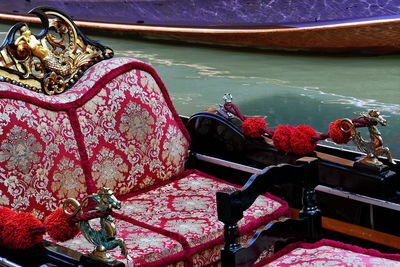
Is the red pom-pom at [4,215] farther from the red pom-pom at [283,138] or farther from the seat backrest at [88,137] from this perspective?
the red pom-pom at [283,138]

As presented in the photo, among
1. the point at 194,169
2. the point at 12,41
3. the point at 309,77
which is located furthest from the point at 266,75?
the point at 12,41

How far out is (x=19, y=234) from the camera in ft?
5.56

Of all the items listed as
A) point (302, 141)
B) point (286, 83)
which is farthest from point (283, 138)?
point (286, 83)

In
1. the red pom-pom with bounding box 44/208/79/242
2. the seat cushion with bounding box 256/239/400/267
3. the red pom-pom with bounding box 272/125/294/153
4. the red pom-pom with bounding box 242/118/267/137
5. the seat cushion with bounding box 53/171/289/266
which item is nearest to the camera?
the red pom-pom with bounding box 44/208/79/242

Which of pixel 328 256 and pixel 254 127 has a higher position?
pixel 254 127

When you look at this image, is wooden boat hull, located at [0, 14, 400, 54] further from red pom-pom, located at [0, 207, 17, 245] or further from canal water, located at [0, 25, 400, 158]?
red pom-pom, located at [0, 207, 17, 245]

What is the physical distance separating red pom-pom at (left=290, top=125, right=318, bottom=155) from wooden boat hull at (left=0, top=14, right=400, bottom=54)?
451cm

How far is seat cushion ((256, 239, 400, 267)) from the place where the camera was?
73.2 inches

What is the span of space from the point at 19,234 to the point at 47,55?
2.82 feet

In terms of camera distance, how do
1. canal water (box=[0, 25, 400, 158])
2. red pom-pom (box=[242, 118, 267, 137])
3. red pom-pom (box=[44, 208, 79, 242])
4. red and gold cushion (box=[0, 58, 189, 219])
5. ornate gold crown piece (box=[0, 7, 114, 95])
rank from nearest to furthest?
red pom-pom (box=[44, 208, 79, 242]) < red and gold cushion (box=[0, 58, 189, 219]) < ornate gold crown piece (box=[0, 7, 114, 95]) < red pom-pom (box=[242, 118, 267, 137]) < canal water (box=[0, 25, 400, 158])

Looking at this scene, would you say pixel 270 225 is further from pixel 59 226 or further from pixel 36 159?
pixel 36 159

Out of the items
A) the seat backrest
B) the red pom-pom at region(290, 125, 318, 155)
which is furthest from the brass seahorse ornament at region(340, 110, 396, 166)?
the seat backrest

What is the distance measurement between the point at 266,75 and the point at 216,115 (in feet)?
11.3

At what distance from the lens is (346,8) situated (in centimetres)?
716
